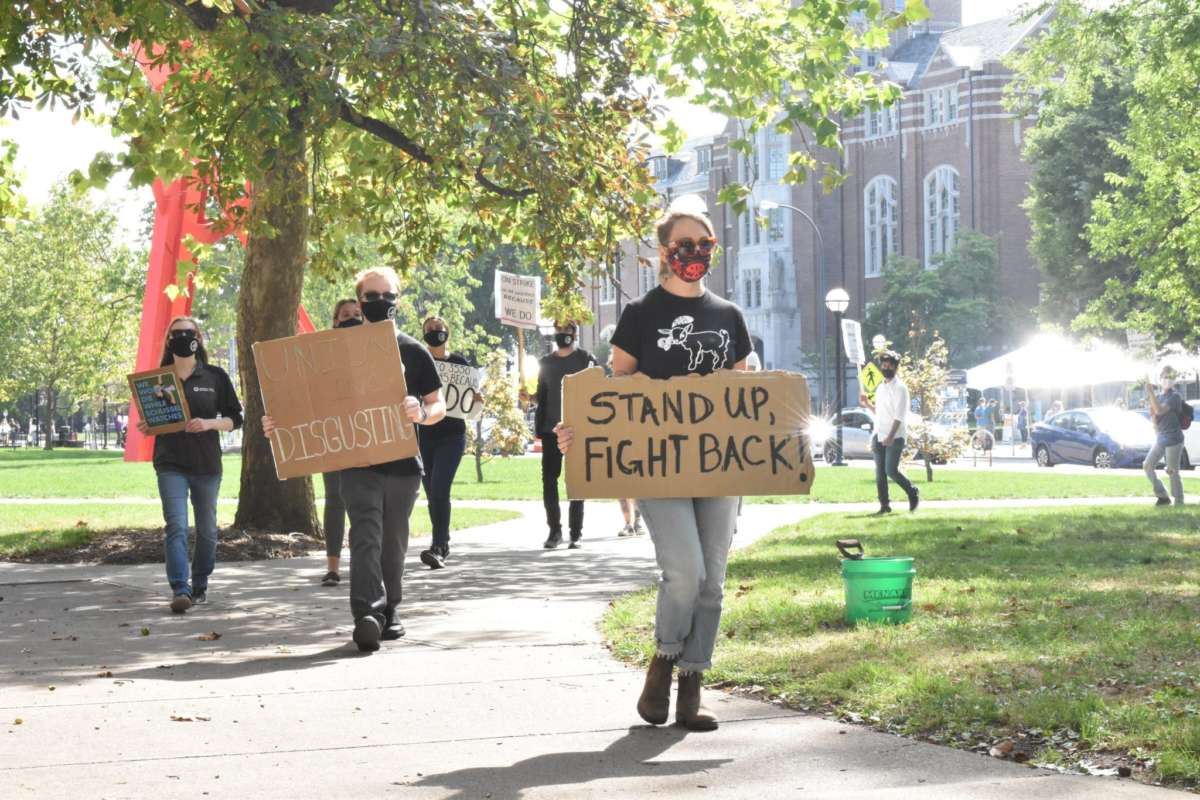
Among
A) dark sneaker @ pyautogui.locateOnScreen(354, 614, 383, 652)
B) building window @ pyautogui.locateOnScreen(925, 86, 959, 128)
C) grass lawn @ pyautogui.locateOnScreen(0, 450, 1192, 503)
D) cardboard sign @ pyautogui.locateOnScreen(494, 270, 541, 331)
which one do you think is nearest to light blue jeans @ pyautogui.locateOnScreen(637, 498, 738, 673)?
dark sneaker @ pyautogui.locateOnScreen(354, 614, 383, 652)

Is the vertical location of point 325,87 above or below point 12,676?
above

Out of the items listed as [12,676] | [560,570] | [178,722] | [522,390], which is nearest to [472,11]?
[522,390]

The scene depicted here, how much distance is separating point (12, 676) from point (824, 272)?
252 feet

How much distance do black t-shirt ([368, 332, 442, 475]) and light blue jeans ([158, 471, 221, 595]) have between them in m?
2.32

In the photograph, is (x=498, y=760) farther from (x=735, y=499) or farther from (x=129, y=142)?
(x=129, y=142)

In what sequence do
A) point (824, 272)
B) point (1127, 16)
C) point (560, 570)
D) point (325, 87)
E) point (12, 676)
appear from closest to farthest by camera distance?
point (12, 676), point (325, 87), point (560, 570), point (1127, 16), point (824, 272)

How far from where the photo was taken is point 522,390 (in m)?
17.4

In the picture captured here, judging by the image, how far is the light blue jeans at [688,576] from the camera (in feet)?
21.4

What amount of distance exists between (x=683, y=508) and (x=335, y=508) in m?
5.44

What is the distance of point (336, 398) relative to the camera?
8906 millimetres

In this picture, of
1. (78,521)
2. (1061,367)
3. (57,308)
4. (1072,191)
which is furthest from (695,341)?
(57,308)

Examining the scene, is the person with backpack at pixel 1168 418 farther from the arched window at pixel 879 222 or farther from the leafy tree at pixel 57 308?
the arched window at pixel 879 222

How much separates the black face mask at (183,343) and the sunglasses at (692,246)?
519cm

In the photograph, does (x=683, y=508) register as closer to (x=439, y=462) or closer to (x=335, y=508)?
(x=335, y=508)
